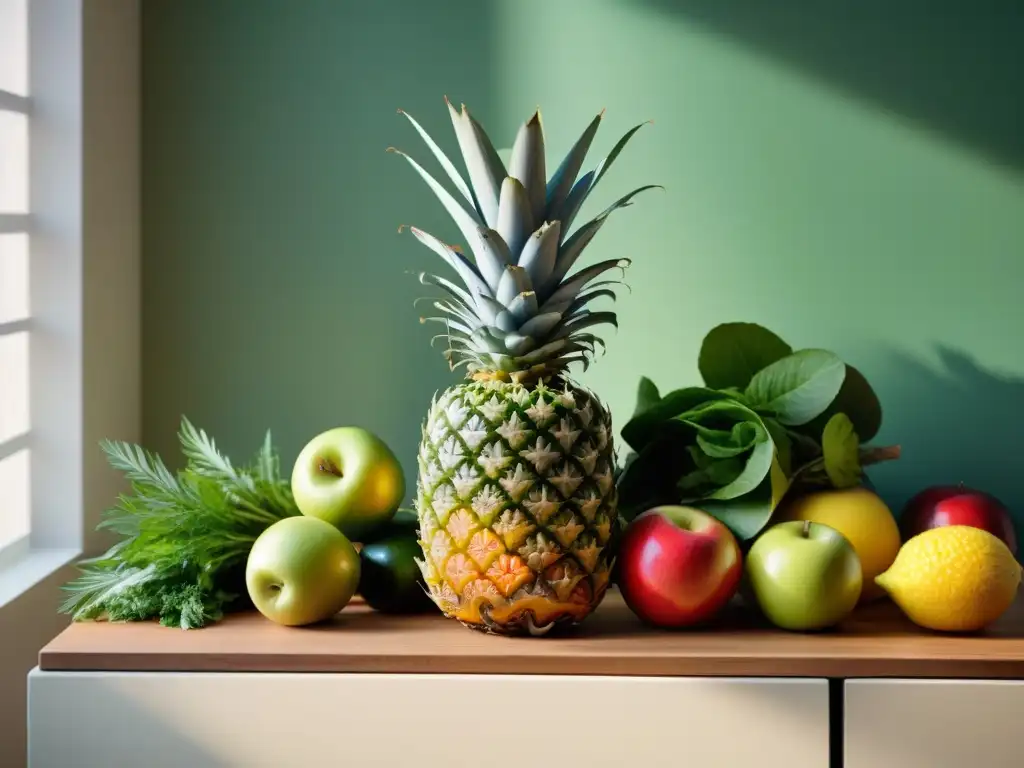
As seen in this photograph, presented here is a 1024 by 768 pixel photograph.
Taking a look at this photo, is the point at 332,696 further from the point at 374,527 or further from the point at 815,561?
the point at 815,561

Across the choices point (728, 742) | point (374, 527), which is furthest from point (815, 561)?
point (374, 527)

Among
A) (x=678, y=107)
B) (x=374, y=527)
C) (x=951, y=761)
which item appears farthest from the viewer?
(x=678, y=107)

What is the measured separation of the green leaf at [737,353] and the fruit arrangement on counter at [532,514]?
0.11 meters

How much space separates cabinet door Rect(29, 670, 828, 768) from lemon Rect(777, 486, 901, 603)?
259mm

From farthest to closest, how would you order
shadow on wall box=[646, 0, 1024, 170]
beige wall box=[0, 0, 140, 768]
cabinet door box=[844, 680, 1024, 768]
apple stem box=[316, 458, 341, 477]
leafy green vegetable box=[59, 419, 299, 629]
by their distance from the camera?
shadow on wall box=[646, 0, 1024, 170], beige wall box=[0, 0, 140, 768], apple stem box=[316, 458, 341, 477], leafy green vegetable box=[59, 419, 299, 629], cabinet door box=[844, 680, 1024, 768]

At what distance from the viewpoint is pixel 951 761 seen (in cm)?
120

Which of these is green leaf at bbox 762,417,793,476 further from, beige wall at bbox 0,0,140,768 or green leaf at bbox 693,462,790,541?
beige wall at bbox 0,0,140,768

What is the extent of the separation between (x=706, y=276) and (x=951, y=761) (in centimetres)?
85

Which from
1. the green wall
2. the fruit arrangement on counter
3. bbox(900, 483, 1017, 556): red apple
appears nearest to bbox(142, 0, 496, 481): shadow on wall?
the green wall

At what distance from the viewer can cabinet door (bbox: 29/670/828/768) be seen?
1.21m

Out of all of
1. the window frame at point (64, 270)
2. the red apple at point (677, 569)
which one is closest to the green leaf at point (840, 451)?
the red apple at point (677, 569)

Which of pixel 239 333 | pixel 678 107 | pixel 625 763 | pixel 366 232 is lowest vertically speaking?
pixel 625 763

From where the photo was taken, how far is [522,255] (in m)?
1.26

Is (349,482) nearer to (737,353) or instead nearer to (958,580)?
(737,353)
